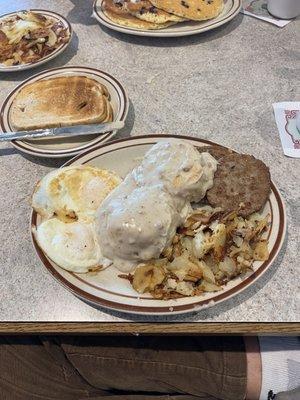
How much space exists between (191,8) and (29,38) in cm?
56

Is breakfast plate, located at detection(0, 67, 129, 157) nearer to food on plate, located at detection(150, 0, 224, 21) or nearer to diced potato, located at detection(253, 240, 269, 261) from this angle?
food on plate, located at detection(150, 0, 224, 21)

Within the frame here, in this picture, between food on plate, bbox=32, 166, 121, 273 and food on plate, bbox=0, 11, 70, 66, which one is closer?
food on plate, bbox=32, 166, 121, 273

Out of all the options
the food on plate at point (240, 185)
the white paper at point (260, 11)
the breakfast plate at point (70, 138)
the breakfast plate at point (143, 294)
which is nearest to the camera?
the breakfast plate at point (143, 294)

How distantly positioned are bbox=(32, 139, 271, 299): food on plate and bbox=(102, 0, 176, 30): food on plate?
29.3 inches

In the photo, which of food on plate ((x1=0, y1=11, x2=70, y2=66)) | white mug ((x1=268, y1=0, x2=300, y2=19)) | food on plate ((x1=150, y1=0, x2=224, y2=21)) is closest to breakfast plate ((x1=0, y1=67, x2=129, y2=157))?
food on plate ((x1=0, y1=11, x2=70, y2=66))

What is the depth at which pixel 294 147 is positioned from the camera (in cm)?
115

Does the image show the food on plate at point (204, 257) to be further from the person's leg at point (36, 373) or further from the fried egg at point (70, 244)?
the person's leg at point (36, 373)

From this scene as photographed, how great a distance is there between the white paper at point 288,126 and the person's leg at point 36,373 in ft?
2.51

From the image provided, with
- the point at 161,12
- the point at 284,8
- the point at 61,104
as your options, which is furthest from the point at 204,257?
the point at 284,8

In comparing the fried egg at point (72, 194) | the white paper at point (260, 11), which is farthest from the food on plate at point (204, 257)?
the white paper at point (260, 11)

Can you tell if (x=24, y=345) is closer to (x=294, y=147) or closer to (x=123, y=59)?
(x=294, y=147)

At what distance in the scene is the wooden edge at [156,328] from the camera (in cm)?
82

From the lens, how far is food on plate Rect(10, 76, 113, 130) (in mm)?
1168

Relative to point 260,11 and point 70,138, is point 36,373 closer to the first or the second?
point 70,138
